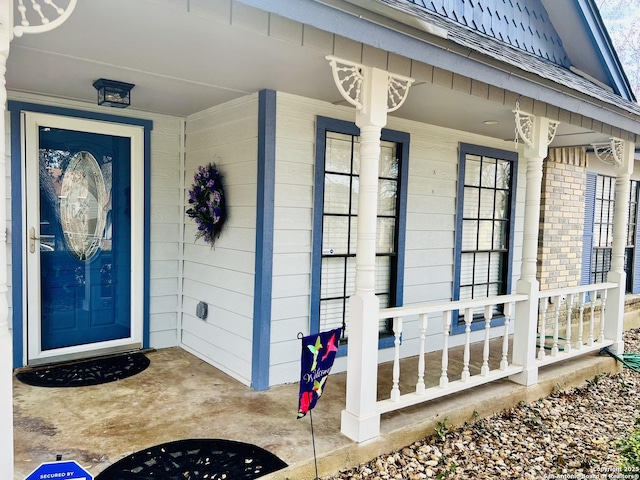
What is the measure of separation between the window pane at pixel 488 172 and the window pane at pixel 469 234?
0.47m

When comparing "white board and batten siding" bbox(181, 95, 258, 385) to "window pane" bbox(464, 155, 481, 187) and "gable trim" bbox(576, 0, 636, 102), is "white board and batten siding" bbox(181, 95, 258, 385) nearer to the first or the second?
"window pane" bbox(464, 155, 481, 187)

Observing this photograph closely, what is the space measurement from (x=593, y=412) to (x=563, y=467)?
120 centimetres

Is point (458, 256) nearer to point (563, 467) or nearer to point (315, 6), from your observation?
point (563, 467)

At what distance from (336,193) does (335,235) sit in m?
0.36

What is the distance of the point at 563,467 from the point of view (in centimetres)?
312

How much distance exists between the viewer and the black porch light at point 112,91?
132 inches

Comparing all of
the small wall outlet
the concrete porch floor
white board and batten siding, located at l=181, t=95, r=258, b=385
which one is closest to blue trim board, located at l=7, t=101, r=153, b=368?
the concrete porch floor

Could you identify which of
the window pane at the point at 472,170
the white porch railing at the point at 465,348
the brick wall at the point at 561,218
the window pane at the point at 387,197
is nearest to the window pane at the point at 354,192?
the window pane at the point at 387,197

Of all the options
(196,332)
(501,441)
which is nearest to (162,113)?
(196,332)

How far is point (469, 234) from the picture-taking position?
5.30 meters

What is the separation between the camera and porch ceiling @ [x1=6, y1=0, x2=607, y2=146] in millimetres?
2250

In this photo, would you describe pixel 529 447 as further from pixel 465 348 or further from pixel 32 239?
pixel 32 239

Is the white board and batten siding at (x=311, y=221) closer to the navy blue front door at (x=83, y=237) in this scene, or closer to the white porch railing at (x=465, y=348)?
the white porch railing at (x=465, y=348)

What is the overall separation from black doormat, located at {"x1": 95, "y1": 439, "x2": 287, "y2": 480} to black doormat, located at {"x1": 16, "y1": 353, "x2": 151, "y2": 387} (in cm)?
127
